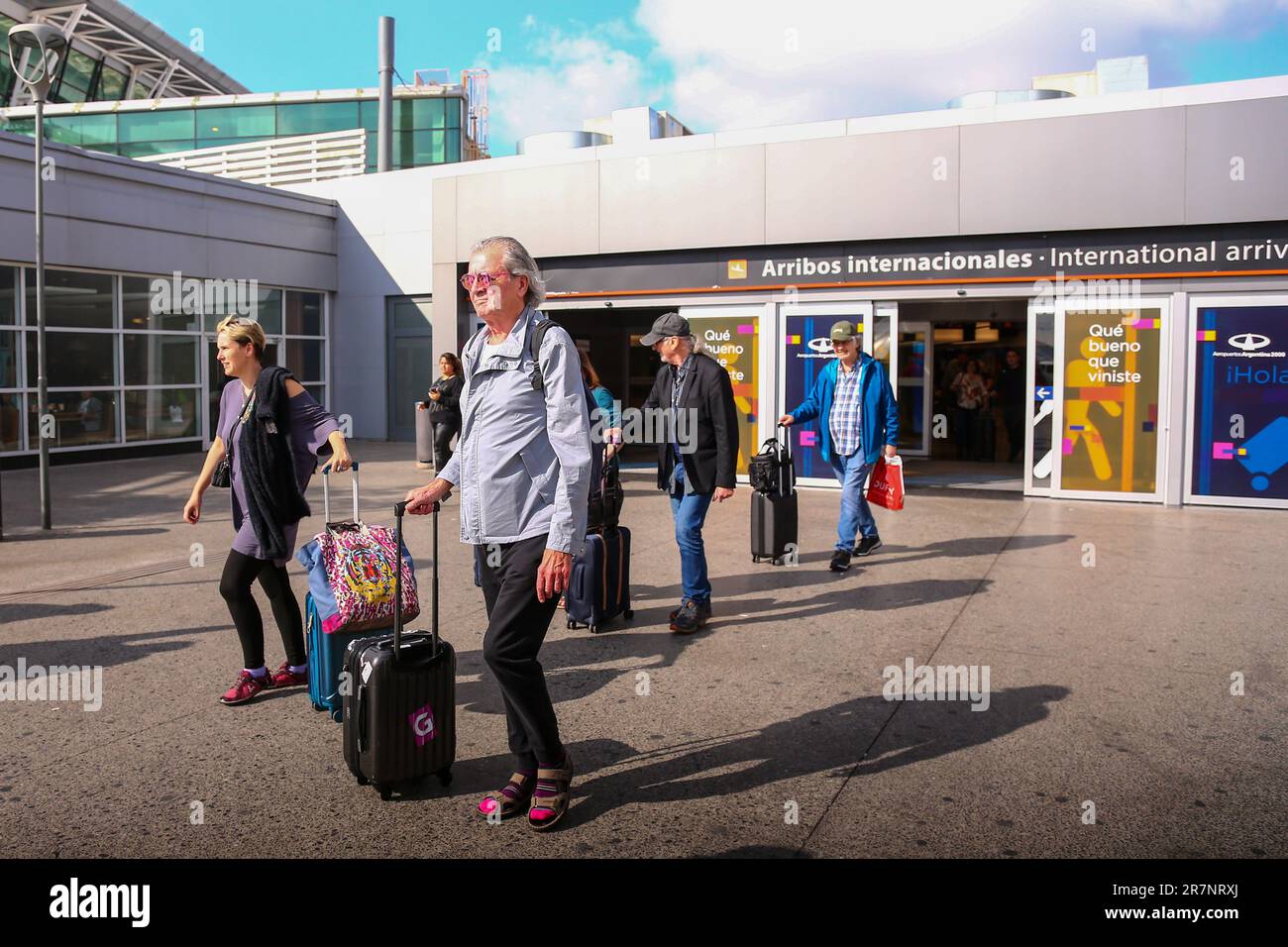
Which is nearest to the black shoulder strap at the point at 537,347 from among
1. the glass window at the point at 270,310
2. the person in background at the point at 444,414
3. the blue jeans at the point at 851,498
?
the blue jeans at the point at 851,498

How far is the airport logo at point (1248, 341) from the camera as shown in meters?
11.4

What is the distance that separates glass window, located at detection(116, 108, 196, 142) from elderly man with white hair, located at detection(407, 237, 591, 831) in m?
34.2

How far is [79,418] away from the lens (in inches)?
630

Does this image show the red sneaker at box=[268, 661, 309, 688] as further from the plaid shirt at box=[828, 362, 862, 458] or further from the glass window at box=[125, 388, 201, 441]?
the glass window at box=[125, 388, 201, 441]

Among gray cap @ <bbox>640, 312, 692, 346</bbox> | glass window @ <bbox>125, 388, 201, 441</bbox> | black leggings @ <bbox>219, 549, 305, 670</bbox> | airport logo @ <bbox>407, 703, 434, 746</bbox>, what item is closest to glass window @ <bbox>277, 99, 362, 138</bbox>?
glass window @ <bbox>125, 388, 201, 441</bbox>

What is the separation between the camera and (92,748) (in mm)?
4316

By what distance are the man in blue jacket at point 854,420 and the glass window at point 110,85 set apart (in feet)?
118

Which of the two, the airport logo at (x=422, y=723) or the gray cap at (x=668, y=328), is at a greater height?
the gray cap at (x=668, y=328)

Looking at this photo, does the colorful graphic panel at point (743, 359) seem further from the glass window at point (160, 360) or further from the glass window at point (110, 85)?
the glass window at point (110, 85)

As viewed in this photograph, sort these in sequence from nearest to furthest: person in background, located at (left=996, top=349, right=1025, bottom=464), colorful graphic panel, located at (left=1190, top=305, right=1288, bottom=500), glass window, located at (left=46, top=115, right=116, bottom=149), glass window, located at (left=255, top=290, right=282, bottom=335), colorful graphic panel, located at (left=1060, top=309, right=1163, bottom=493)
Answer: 1. colorful graphic panel, located at (left=1190, top=305, right=1288, bottom=500)
2. colorful graphic panel, located at (left=1060, top=309, right=1163, bottom=493)
3. person in background, located at (left=996, top=349, right=1025, bottom=464)
4. glass window, located at (left=255, top=290, right=282, bottom=335)
5. glass window, located at (left=46, top=115, right=116, bottom=149)

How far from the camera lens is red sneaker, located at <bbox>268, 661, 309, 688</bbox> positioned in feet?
16.6

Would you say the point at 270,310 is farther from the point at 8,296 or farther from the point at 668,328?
the point at 668,328

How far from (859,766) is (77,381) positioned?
1542cm
